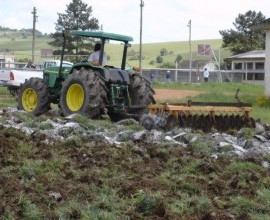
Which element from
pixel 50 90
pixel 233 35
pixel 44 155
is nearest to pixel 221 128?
pixel 50 90

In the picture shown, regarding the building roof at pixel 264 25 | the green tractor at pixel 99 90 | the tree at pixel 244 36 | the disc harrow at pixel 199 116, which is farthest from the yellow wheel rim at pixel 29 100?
the tree at pixel 244 36

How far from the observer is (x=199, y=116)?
47.0 feet

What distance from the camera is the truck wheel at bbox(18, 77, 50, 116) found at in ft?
55.1

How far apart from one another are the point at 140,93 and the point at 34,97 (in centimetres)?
352

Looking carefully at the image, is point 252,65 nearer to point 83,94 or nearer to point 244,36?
point 244,36

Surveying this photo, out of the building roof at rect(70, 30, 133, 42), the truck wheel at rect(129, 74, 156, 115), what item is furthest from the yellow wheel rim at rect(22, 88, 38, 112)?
the truck wheel at rect(129, 74, 156, 115)

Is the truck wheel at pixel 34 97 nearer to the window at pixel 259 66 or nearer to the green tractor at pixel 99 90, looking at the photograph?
the green tractor at pixel 99 90

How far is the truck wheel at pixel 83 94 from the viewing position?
14.7 meters

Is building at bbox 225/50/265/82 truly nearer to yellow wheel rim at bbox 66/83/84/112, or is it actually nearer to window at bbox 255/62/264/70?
window at bbox 255/62/264/70

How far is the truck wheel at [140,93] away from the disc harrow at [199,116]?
1166mm

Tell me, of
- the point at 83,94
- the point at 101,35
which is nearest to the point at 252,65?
the point at 101,35

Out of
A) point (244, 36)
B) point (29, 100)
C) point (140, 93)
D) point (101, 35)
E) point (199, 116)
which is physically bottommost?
point (199, 116)

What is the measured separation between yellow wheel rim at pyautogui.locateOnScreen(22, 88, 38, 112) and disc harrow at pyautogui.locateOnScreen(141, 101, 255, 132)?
4379mm

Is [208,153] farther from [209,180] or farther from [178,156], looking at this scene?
[209,180]
